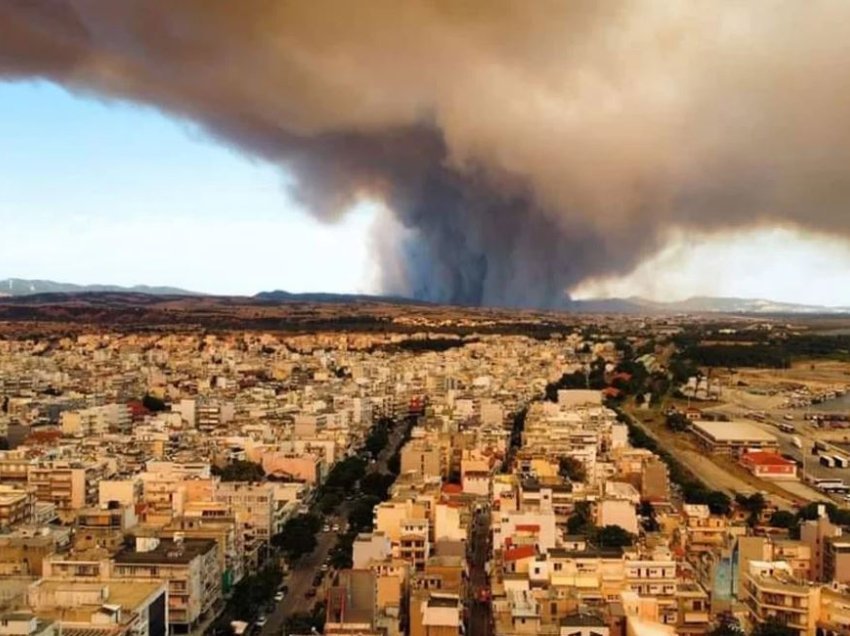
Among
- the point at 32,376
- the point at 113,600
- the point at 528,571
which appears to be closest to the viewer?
the point at 113,600

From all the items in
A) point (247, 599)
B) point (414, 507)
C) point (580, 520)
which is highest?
point (414, 507)

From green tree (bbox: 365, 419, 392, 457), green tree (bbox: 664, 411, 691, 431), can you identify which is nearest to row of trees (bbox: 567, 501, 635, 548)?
green tree (bbox: 365, 419, 392, 457)

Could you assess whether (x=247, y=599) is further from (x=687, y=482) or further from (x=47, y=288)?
(x=47, y=288)

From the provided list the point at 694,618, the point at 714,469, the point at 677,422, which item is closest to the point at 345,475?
the point at 714,469

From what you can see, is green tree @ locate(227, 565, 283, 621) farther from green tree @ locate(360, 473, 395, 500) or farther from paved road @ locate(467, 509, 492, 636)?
green tree @ locate(360, 473, 395, 500)

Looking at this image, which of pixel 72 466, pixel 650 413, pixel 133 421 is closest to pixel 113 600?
pixel 72 466

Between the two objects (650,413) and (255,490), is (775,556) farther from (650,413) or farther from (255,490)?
(650,413)
